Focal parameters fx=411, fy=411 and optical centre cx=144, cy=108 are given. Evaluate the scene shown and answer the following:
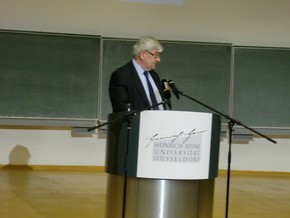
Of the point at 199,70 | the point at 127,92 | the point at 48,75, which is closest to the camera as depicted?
the point at 127,92

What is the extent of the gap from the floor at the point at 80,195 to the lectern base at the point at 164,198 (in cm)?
128

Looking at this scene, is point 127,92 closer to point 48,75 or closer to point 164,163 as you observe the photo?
point 164,163

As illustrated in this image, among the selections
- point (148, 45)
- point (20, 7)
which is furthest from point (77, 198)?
point (20, 7)

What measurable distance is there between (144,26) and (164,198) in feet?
14.7

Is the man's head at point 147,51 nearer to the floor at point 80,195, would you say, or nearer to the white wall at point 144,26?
the floor at point 80,195

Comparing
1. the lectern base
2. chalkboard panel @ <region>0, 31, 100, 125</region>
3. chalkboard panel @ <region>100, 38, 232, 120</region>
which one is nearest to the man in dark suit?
the lectern base

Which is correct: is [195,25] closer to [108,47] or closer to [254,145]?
[108,47]

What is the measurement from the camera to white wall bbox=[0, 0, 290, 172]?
5945 mm

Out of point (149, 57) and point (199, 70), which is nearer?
point (149, 57)

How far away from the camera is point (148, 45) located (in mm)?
2482

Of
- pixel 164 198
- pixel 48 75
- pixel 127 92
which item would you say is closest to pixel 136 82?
pixel 127 92

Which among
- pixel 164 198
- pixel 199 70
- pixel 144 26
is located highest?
pixel 144 26

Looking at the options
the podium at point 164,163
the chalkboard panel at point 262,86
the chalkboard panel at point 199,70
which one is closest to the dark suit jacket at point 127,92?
the podium at point 164,163

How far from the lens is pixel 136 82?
2453 millimetres
